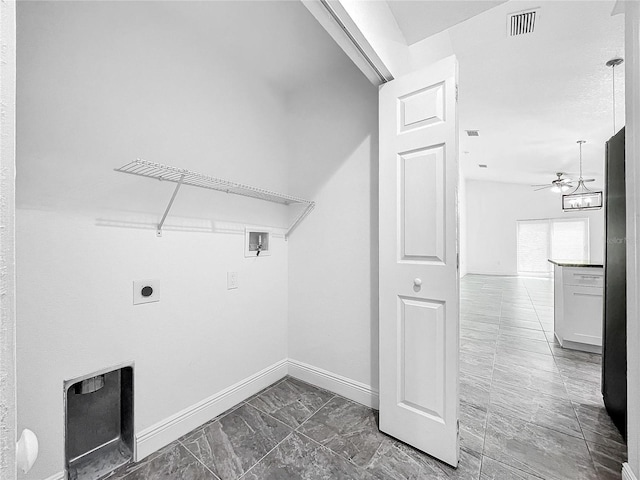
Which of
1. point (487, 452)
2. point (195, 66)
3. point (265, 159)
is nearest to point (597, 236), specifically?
point (487, 452)

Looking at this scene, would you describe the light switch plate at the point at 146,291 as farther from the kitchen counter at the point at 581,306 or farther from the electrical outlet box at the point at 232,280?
the kitchen counter at the point at 581,306

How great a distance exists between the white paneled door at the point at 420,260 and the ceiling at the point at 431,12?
36 cm

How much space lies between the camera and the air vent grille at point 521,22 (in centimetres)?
207

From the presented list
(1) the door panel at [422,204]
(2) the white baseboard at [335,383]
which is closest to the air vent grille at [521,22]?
(1) the door panel at [422,204]

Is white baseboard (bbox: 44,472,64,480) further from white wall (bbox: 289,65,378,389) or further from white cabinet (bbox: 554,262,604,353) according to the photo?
white cabinet (bbox: 554,262,604,353)

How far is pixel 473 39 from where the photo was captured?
2406 mm

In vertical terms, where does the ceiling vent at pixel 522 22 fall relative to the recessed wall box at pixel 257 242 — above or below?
above

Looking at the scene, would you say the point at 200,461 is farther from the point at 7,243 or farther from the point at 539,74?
the point at 539,74

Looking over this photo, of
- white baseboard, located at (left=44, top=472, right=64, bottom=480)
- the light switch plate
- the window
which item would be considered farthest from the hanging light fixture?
white baseboard, located at (left=44, top=472, right=64, bottom=480)

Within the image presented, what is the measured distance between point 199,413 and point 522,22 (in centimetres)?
365

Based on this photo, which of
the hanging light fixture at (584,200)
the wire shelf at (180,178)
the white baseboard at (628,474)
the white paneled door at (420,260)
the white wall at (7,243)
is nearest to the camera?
the white wall at (7,243)

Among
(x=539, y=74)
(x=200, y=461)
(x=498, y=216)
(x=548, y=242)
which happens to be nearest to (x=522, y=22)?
(x=539, y=74)

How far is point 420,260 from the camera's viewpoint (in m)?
1.58

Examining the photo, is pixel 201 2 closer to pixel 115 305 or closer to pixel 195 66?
pixel 195 66
